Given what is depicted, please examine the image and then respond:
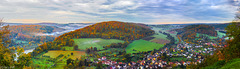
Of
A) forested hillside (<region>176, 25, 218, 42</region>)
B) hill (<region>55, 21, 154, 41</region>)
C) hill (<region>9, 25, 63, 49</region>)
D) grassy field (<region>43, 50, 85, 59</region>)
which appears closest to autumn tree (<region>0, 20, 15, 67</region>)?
grassy field (<region>43, 50, 85, 59</region>)

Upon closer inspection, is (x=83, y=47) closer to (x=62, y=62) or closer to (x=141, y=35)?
(x=62, y=62)

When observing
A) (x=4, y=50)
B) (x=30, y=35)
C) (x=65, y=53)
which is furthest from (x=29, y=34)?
(x=4, y=50)

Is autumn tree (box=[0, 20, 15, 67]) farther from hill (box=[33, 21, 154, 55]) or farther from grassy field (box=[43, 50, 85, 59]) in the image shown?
hill (box=[33, 21, 154, 55])

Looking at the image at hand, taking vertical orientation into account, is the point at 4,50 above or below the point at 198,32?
above

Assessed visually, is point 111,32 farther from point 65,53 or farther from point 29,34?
point 29,34

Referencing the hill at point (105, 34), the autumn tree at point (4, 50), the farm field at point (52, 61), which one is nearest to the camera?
the autumn tree at point (4, 50)

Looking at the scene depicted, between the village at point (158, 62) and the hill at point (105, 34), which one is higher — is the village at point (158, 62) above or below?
below

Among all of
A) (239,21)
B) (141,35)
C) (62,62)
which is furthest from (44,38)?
(239,21)

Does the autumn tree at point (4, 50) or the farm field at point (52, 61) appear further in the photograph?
the farm field at point (52, 61)

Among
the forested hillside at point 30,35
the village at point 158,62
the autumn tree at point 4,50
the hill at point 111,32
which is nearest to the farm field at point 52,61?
the village at point 158,62

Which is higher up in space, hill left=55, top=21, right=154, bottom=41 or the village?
hill left=55, top=21, right=154, bottom=41

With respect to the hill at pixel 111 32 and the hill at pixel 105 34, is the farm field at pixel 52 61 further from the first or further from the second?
the hill at pixel 111 32
